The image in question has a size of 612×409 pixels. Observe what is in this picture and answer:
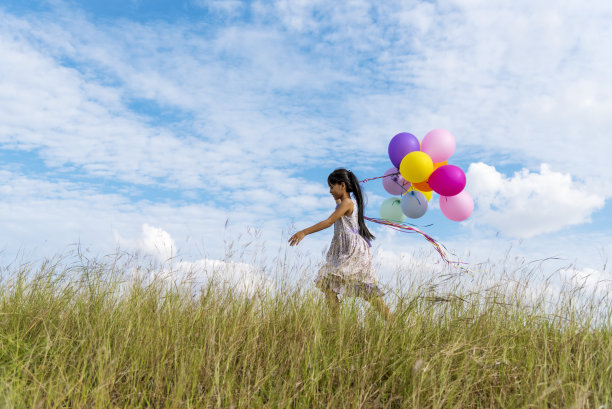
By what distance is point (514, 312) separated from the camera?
3.61 metres

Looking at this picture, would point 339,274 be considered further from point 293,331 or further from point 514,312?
point 514,312

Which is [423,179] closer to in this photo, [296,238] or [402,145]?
[402,145]

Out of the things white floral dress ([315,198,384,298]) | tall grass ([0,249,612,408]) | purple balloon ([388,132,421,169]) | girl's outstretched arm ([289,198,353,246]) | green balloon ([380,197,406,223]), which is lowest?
tall grass ([0,249,612,408])

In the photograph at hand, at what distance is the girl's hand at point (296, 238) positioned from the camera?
411cm

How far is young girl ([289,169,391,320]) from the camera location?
4.11m

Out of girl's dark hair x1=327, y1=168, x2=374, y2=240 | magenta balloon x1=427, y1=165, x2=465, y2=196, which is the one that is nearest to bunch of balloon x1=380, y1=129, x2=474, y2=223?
magenta balloon x1=427, y1=165, x2=465, y2=196

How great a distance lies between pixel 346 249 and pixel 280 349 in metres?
1.70

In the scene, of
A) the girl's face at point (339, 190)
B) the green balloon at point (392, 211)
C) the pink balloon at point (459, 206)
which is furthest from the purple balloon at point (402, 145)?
the girl's face at point (339, 190)

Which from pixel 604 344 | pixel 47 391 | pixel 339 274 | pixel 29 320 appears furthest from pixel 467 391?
pixel 29 320

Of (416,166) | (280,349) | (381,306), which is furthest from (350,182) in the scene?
(280,349)

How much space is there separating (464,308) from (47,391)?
289cm

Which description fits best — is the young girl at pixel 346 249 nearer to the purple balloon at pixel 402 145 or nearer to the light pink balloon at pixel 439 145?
the purple balloon at pixel 402 145

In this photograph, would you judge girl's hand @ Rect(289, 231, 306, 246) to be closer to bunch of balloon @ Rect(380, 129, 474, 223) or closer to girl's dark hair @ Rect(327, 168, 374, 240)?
girl's dark hair @ Rect(327, 168, 374, 240)

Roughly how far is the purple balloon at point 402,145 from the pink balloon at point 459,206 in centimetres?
72
